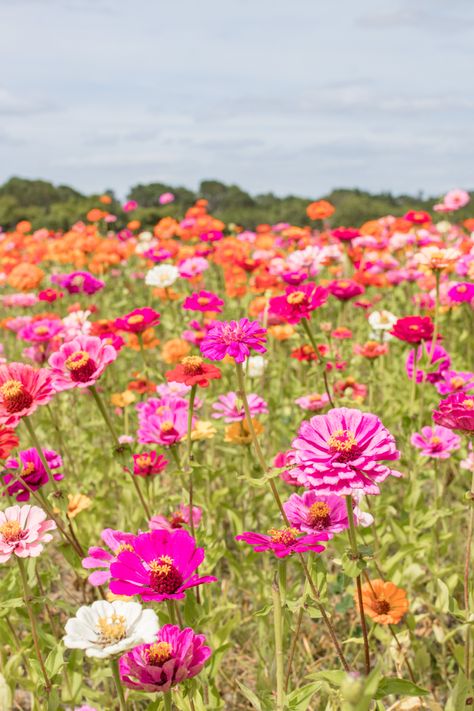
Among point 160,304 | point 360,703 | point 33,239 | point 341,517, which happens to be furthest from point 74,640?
point 33,239

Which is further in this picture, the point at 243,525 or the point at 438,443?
the point at 243,525

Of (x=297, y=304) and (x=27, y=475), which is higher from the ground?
(x=297, y=304)

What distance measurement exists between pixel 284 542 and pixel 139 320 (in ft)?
4.88

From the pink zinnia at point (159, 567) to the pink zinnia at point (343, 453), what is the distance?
0.87ft

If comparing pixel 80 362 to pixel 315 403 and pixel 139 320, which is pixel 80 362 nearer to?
pixel 139 320

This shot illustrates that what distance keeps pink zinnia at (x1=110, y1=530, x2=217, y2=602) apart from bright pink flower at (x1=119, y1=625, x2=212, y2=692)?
0.08m

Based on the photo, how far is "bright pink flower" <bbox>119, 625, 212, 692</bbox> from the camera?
1.16m

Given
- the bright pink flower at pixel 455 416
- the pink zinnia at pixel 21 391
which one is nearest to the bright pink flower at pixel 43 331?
the pink zinnia at pixel 21 391

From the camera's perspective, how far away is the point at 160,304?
25.1ft

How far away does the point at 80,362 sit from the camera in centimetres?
188

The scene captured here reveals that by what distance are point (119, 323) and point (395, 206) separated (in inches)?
757

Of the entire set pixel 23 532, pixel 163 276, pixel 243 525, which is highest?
pixel 163 276

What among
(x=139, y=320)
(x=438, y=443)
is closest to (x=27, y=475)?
(x=139, y=320)

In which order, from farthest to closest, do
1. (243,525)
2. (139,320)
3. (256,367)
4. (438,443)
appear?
(256,367) → (139,320) → (243,525) → (438,443)
